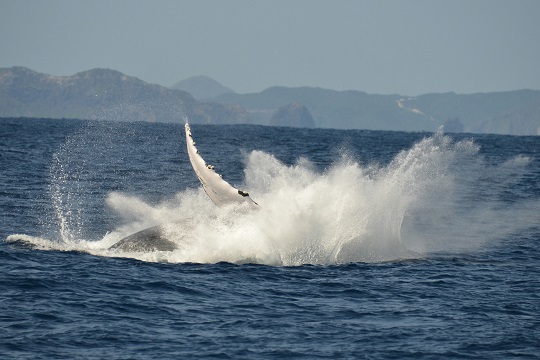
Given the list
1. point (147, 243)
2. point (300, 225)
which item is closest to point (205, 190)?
point (147, 243)

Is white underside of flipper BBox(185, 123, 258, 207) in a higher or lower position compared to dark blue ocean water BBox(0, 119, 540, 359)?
higher

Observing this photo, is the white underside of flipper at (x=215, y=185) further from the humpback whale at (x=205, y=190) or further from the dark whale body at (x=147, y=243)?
the dark whale body at (x=147, y=243)

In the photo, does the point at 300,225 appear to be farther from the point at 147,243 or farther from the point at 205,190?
the point at 147,243

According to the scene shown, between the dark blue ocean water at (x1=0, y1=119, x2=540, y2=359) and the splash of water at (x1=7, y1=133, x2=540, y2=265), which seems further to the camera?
the splash of water at (x1=7, y1=133, x2=540, y2=265)

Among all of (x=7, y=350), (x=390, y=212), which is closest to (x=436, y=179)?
(x=390, y=212)

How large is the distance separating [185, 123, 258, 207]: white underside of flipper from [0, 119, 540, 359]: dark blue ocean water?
1.83 ft

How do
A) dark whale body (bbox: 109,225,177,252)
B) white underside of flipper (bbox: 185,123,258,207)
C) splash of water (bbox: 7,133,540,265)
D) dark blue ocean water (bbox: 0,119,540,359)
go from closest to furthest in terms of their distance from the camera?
dark blue ocean water (bbox: 0,119,540,359) < white underside of flipper (bbox: 185,123,258,207) < dark whale body (bbox: 109,225,177,252) < splash of water (bbox: 7,133,540,265)

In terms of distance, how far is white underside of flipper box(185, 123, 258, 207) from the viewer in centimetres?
2041

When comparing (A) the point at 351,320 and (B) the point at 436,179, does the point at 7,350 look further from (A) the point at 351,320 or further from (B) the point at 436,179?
(B) the point at 436,179

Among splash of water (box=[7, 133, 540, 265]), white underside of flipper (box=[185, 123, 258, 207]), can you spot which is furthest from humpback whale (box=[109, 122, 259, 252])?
splash of water (box=[7, 133, 540, 265])

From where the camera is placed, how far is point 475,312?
1728 cm

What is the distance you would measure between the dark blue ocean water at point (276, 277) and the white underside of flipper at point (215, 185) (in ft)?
1.83

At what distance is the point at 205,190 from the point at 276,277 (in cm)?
278

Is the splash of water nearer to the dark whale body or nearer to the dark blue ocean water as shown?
the dark blue ocean water
